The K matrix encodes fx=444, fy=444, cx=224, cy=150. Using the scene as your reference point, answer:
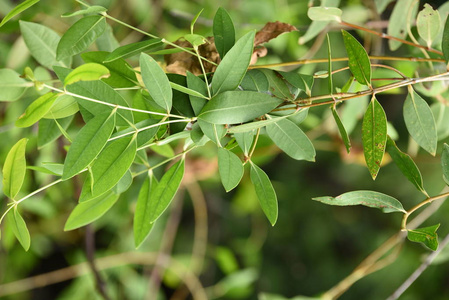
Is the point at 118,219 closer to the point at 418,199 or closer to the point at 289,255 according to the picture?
the point at 289,255

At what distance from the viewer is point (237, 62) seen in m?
0.34

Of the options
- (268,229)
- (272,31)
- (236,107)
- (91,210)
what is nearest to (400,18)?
(272,31)

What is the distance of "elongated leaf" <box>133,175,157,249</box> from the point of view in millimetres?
397

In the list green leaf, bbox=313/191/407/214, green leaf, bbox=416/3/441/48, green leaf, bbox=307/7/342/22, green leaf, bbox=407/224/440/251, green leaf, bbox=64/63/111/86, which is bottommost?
green leaf, bbox=407/224/440/251

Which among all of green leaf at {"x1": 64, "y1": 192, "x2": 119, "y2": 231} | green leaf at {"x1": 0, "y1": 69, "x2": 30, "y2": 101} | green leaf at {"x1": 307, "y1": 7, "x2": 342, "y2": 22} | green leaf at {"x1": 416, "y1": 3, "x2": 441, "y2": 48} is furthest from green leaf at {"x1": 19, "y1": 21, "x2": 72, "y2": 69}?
green leaf at {"x1": 416, "y1": 3, "x2": 441, "y2": 48}

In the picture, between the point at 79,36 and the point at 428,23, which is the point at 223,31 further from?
the point at 428,23

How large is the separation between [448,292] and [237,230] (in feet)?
1.81

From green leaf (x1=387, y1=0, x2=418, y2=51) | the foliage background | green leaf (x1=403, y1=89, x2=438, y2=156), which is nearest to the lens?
green leaf (x1=403, y1=89, x2=438, y2=156)

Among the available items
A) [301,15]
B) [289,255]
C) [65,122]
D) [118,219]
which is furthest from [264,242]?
[65,122]

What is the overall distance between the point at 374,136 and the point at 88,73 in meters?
0.23

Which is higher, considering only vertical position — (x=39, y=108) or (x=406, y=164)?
(x=39, y=108)

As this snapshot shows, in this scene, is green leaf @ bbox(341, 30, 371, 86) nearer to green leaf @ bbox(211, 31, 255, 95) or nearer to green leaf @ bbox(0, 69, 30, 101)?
green leaf @ bbox(211, 31, 255, 95)

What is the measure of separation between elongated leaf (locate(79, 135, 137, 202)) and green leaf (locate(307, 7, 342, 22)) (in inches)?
8.1

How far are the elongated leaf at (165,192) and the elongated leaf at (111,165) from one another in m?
0.05
